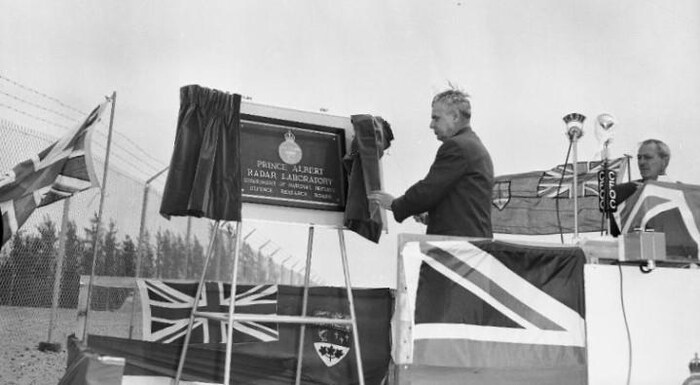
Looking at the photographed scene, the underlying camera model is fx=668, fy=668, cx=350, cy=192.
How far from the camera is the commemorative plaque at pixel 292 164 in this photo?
2930 mm

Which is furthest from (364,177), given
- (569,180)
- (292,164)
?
(569,180)

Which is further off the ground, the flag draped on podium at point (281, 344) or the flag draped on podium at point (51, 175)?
the flag draped on podium at point (51, 175)

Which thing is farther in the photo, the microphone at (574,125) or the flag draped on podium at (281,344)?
the microphone at (574,125)

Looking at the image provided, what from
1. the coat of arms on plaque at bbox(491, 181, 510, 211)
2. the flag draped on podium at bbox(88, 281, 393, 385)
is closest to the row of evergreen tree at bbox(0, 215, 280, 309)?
the flag draped on podium at bbox(88, 281, 393, 385)

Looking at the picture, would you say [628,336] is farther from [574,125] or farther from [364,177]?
[574,125]

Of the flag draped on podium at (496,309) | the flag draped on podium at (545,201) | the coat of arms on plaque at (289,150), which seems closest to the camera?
the flag draped on podium at (496,309)

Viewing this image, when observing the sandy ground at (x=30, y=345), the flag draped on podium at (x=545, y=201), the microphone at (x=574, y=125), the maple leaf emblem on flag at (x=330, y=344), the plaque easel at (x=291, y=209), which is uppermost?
the microphone at (x=574, y=125)

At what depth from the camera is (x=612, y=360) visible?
2277mm

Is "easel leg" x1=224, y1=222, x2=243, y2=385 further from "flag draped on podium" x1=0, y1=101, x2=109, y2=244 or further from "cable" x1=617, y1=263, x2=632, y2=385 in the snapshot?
"cable" x1=617, y1=263, x2=632, y2=385

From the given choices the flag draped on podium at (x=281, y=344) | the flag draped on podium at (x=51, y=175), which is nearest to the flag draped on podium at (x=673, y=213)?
the flag draped on podium at (x=281, y=344)

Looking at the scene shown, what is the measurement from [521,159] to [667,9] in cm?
211

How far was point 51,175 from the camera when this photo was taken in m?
3.07

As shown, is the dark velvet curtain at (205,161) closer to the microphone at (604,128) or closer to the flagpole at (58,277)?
the flagpole at (58,277)

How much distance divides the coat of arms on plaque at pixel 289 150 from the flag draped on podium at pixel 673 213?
1443 mm
